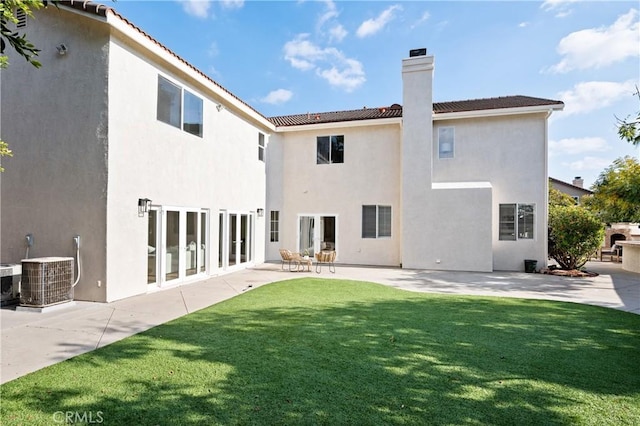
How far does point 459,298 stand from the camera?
9305mm

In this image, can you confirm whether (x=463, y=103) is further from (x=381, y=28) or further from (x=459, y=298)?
(x=459, y=298)

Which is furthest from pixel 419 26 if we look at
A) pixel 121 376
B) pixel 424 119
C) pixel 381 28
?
pixel 121 376

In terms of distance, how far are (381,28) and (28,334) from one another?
51.7ft

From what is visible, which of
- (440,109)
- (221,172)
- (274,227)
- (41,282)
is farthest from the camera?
(274,227)

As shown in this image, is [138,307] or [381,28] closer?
[138,307]

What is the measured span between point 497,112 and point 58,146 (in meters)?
16.5

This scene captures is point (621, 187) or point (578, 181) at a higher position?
point (578, 181)

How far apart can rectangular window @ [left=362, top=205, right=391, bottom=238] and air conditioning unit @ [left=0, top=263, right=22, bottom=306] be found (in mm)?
13031

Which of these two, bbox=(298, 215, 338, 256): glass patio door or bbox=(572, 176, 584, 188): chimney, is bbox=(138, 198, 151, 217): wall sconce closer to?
bbox=(298, 215, 338, 256): glass patio door

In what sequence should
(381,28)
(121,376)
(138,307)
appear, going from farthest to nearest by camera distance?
1. (381,28)
2. (138,307)
3. (121,376)

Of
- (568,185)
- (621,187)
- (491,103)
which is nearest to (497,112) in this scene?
(491,103)

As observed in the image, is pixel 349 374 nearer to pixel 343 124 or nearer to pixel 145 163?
pixel 145 163

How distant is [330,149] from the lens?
17906mm

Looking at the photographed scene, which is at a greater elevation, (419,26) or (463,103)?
(419,26)
